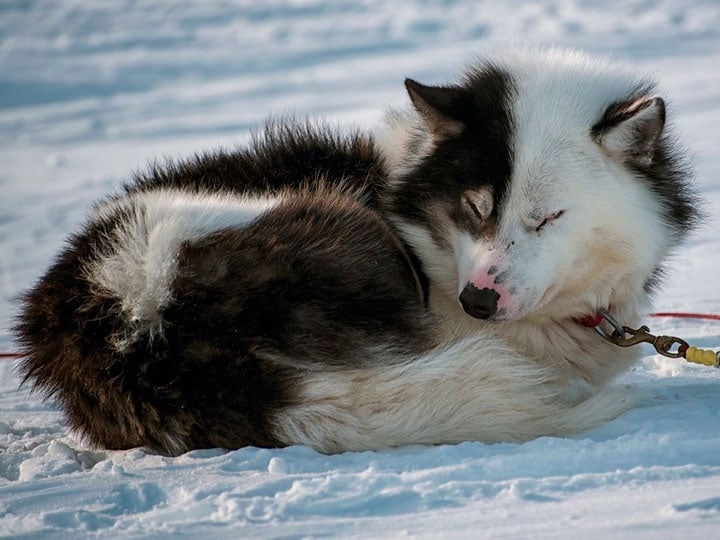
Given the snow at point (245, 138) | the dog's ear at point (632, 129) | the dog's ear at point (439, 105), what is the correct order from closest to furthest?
1. the snow at point (245, 138)
2. the dog's ear at point (632, 129)
3. the dog's ear at point (439, 105)

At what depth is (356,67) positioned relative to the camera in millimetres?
10852

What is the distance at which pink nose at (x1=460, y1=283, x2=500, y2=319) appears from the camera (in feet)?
9.11

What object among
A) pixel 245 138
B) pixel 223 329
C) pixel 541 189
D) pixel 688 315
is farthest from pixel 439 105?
pixel 245 138

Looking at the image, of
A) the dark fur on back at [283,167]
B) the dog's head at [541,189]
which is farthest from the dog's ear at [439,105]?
the dark fur on back at [283,167]

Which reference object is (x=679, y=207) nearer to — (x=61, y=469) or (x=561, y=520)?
(x=561, y=520)

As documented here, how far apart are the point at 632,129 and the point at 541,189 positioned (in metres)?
0.32

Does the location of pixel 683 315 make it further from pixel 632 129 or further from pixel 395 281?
pixel 395 281

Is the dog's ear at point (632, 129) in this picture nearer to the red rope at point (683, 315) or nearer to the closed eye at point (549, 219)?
the closed eye at point (549, 219)

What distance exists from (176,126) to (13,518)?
23.5 feet

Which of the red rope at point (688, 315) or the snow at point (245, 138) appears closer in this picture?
the snow at point (245, 138)

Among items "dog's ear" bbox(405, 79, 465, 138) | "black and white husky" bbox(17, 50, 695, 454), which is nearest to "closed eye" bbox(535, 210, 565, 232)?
"black and white husky" bbox(17, 50, 695, 454)

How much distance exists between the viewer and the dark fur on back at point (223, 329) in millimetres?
2539

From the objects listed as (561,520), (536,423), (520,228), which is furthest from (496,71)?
(561,520)

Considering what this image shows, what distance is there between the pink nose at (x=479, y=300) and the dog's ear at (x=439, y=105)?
524mm
